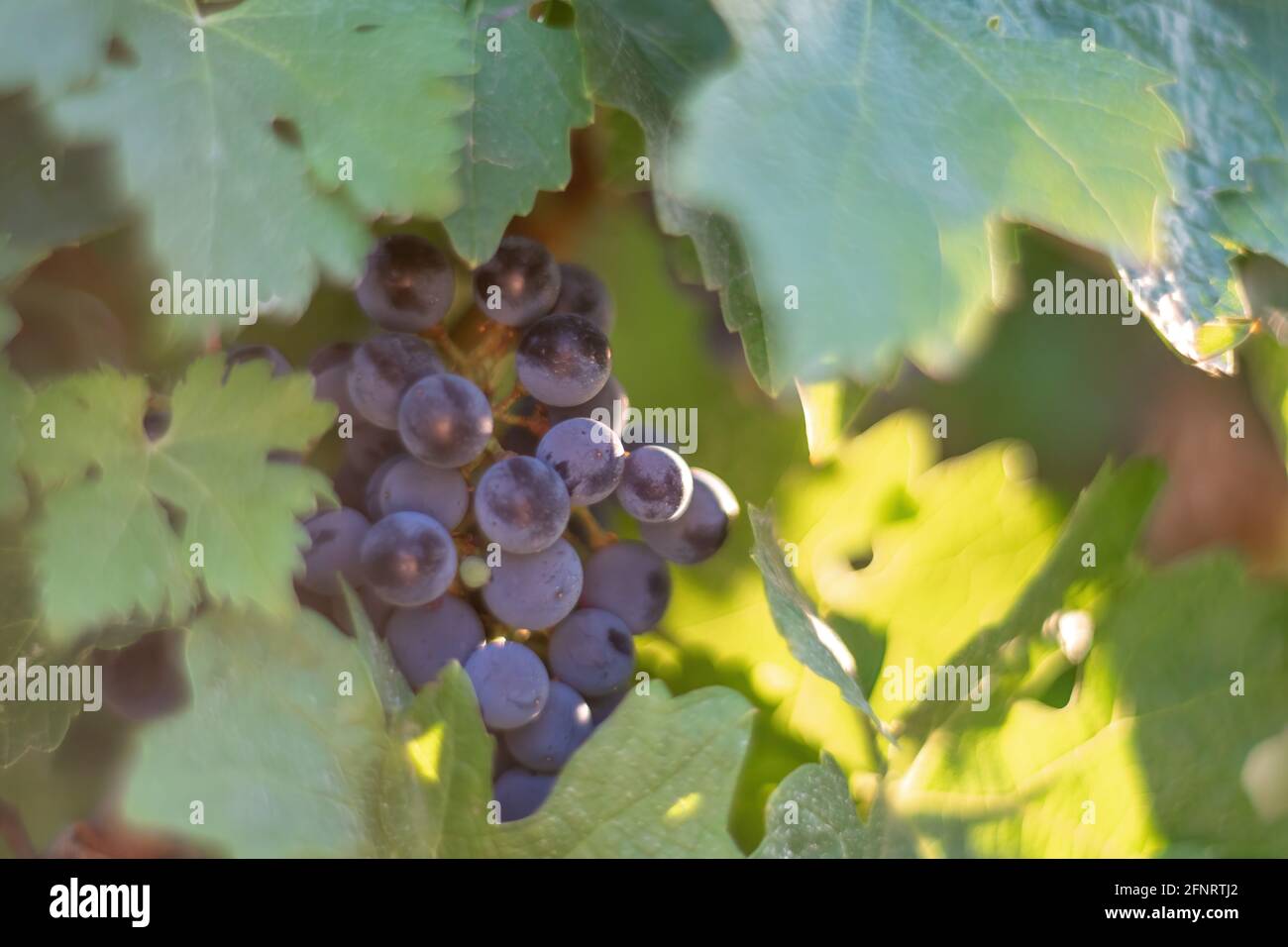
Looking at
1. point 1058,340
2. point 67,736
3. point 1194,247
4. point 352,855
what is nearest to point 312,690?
point 352,855

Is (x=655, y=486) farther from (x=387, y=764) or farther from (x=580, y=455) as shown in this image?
(x=387, y=764)

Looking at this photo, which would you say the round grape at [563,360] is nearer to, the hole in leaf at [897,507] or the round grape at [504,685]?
the round grape at [504,685]

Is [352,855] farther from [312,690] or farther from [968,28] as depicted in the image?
[968,28]

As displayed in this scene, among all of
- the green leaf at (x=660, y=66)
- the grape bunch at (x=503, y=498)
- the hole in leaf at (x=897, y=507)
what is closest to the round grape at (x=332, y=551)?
the grape bunch at (x=503, y=498)

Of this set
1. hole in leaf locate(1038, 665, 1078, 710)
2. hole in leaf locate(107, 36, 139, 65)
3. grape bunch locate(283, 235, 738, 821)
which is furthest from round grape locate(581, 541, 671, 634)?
hole in leaf locate(107, 36, 139, 65)

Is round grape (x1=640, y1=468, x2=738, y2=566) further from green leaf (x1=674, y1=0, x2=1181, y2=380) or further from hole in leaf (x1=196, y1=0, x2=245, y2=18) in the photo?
hole in leaf (x1=196, y1=0, x2=245, y2=18)

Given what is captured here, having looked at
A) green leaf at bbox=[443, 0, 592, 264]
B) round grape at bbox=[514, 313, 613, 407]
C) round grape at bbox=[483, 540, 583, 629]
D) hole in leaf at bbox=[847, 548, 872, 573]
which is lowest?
round grape at bbox=[483, 540, 583, 629]
